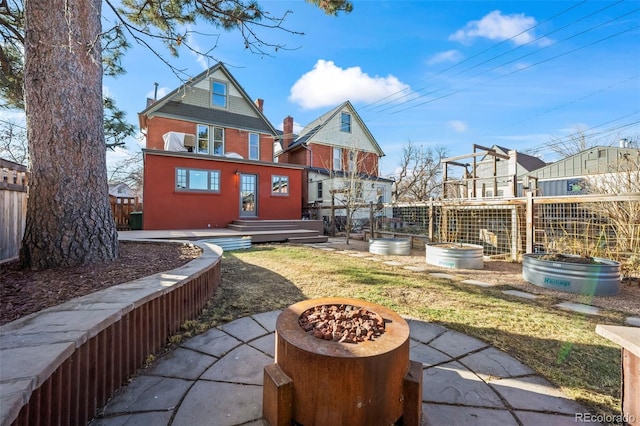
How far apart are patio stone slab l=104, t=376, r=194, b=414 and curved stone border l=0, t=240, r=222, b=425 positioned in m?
0.07

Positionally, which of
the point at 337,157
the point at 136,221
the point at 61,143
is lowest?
the point at 136,221

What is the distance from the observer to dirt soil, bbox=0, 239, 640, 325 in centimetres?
209

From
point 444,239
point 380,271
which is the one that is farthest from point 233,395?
point 444,239

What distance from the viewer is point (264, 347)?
7.20 feet

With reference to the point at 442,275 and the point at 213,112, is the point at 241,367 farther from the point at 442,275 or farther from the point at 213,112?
the point at 213,112

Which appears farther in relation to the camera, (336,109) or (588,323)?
(336,109)

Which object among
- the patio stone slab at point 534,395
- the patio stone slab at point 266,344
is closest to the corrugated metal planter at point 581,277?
the patio stone slab at point 534,395

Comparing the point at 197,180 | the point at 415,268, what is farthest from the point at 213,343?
the point at 197,180

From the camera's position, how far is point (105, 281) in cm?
255

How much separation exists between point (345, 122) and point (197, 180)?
38.3 ft

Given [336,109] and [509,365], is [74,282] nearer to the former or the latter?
[509,365]

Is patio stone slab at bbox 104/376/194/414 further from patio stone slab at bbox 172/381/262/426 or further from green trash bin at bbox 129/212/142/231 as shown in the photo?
green trash bin at bbox 129/212/142/231

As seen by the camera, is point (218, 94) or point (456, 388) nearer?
point (456, 388)

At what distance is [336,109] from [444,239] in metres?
13.1
